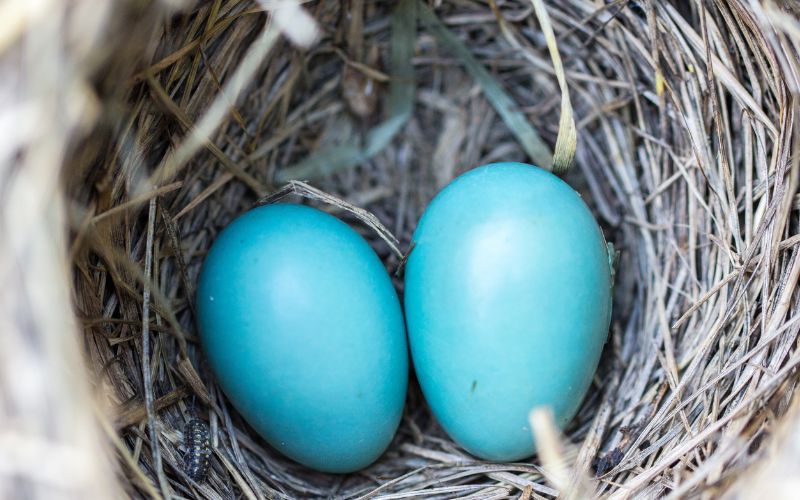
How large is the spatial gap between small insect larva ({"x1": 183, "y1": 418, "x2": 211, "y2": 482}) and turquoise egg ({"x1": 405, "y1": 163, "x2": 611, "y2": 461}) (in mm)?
410

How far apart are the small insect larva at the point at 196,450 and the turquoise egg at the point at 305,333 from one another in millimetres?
77

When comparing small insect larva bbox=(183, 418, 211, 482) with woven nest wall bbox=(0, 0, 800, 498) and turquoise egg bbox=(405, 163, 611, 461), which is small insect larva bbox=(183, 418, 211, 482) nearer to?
woven nest wall bbox=(0, 0, 800, 498)

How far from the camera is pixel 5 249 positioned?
0.87m

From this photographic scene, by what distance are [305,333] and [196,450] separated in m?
0.30

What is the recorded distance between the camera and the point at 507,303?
3.82 feet

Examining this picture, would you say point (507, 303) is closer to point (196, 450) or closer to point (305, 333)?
point (305, 333)

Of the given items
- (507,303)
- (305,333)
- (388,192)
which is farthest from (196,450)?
(388,192)

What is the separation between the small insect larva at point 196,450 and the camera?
1.23m

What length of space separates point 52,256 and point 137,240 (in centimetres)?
40

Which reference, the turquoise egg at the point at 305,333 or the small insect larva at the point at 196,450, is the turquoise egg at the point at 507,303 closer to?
the turquoise egg at the point at 305,333

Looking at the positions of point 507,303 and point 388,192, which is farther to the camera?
point 388,192

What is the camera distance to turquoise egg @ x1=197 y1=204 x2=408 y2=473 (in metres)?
1.18

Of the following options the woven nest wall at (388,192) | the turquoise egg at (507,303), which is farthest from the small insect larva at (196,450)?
the turquoise egg at (507,303)

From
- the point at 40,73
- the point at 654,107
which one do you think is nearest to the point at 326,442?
the point at 40,73
